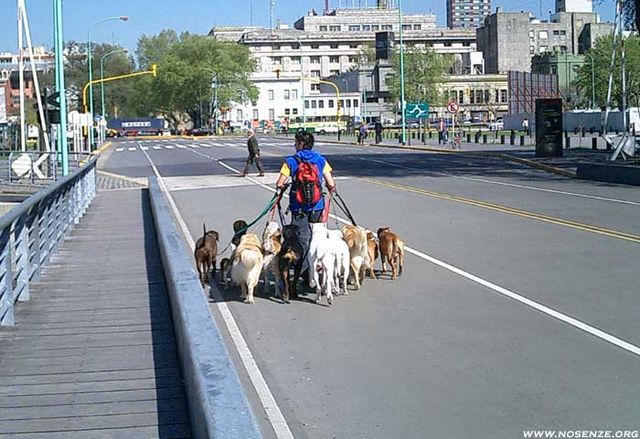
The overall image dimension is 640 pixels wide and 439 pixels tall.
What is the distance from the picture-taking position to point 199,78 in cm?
12912

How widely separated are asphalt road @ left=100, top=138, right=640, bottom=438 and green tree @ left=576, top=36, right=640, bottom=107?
82.6 metres

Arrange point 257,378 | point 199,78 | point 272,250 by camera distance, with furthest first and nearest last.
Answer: point 199,78
point 272,250
point 257,378

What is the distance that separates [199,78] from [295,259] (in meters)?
120

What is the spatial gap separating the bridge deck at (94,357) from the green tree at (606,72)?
3507 inches

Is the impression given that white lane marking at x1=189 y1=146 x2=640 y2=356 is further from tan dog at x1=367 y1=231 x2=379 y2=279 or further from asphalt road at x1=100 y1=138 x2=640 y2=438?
tan dog at x1=367 y1=231 x2=379 y2=279

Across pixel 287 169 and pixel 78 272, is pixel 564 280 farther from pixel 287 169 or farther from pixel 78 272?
pixel 78 272

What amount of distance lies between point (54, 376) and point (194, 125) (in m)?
137

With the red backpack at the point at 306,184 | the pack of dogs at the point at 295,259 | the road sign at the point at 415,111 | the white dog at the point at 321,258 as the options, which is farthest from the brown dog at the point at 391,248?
the road sign at the point at 415,111

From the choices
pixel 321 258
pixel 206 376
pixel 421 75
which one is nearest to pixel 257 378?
pixel 206 376

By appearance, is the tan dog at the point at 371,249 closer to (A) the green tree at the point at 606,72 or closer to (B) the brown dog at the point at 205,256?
(B) the brown dog at the point at 205,256

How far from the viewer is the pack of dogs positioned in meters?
11.1

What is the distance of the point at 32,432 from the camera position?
20.4 feet

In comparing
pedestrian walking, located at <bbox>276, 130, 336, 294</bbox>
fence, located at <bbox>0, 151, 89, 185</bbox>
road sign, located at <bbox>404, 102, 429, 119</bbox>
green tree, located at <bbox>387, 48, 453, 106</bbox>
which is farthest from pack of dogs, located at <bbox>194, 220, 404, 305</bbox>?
green tree, located at <bbox>387, 48, 453, 106</bbox>

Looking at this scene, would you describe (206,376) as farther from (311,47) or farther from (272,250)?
(311,47)
